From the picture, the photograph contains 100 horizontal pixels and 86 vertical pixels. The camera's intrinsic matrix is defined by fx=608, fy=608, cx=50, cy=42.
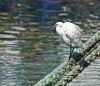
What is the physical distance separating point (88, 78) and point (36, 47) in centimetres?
670

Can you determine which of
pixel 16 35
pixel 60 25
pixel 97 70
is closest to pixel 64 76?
pixel 60 25

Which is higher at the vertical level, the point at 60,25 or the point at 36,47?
the point at 60,25

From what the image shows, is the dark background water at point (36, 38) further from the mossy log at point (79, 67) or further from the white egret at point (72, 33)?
the mossy log at point (79, 67)

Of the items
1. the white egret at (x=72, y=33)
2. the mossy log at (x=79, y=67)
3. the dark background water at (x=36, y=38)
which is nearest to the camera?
the mossy log at (x=79, y=67)

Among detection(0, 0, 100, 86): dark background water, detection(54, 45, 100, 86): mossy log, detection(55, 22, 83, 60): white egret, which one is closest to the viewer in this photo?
detection(54, 45, 100, 86): mossy log

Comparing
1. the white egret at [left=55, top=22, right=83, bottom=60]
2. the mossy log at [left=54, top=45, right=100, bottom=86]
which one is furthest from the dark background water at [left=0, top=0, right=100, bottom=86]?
the mossy log at [left=54, top=45, right=100, bottom=86]

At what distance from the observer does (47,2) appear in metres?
46.6

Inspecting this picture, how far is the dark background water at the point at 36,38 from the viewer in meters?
20.6

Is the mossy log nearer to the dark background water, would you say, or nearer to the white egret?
the white egret

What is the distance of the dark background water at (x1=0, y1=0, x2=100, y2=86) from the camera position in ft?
67.4

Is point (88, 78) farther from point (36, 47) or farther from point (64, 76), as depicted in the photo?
point (64, 76)

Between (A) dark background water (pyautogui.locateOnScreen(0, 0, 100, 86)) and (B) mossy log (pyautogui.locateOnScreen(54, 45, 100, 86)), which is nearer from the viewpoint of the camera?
(B) mossy log (pyautogui.locateOnScreen(54, 45, 100, 86))

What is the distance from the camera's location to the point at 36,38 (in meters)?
28.4

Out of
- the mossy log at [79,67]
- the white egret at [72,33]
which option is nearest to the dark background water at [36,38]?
the white egret at [72,33]
